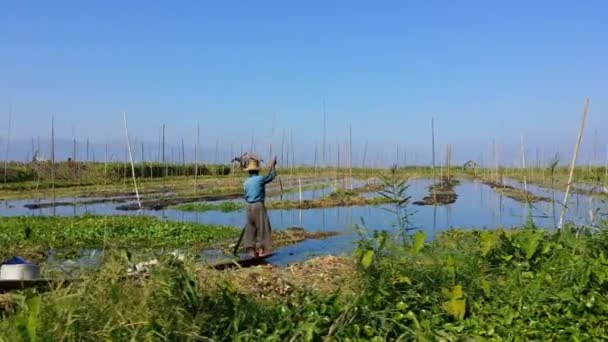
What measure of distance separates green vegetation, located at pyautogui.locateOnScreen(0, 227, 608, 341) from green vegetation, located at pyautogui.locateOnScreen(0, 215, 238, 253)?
7406 millimetres

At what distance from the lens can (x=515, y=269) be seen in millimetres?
5348

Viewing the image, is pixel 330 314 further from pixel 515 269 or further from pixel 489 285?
pixel 515 269

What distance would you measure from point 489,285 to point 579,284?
72 cm

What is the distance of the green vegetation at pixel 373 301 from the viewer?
3602mm

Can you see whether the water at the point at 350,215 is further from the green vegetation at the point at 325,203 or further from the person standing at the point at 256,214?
the person standing at the point at 256,214

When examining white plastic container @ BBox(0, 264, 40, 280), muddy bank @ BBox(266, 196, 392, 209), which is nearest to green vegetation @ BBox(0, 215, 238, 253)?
white plastic container @ BBox(0, 264, 40, 280)

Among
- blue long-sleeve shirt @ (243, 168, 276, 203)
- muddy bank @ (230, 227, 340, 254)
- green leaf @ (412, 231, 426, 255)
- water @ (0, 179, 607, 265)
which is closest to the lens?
green leaf @ (412, 231, 426, 255)

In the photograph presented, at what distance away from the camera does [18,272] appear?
6.27m

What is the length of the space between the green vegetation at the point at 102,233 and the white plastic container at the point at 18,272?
499 cm

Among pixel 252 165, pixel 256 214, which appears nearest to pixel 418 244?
pixel 256 214

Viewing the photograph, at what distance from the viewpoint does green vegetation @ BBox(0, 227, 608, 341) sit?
3602 millimetres

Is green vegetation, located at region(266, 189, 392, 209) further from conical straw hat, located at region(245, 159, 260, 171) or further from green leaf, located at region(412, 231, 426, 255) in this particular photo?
green leaf, located at region(412, 231, 426, 255)

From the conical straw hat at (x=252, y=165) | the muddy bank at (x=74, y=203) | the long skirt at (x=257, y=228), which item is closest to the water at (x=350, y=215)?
the muddy bank at (x=74, y=203)

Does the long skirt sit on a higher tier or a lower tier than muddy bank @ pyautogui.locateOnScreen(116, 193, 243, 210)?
higher
